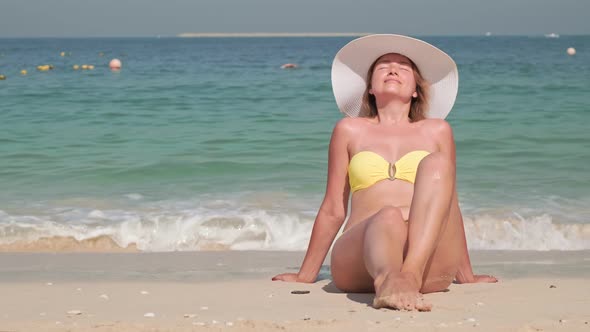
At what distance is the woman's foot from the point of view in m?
3.78

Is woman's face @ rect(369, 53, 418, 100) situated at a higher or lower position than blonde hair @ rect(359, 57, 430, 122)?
higher

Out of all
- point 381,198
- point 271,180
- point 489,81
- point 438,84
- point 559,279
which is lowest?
point 489,81

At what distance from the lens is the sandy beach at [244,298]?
3.74 metres

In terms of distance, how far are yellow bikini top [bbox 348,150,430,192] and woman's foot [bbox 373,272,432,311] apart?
0.72 meters

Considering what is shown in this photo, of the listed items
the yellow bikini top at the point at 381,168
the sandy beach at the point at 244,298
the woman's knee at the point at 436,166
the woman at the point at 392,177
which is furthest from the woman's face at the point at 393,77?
the sandy beach at the point at 244,298

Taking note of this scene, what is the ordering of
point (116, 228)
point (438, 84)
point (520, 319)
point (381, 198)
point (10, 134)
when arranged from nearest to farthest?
point (520, 319)
point (381, 198)
point (438, 84)
point (116, 228)
point (10, 134)

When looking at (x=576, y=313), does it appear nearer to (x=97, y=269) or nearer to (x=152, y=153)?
(x=97, y=269)

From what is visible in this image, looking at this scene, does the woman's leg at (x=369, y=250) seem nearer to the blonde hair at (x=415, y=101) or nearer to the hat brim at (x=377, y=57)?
the blonde hair at (x=415, y=101)

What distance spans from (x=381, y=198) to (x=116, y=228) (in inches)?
127

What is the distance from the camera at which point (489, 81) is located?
25.1 metres

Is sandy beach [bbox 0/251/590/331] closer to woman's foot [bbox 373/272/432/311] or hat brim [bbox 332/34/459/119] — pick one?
woman's foot [bbox 373/272/432/311]

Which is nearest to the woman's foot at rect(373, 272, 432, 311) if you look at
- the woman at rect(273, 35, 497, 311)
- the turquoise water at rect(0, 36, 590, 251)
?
the woman at rect(273, 35, 497, 311)

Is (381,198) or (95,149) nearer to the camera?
(381,198)

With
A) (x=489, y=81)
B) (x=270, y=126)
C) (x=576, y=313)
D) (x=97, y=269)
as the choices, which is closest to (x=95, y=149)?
(x=270, y=126)
